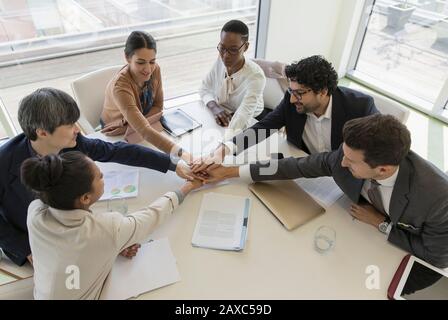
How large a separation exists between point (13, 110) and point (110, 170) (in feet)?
6.01

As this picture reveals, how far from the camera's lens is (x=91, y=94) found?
2.02m

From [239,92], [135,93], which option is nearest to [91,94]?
[135,93]

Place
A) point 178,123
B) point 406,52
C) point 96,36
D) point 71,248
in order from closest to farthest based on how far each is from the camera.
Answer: point 71,248 → point 178,123 → point 96,36 → point 406,52

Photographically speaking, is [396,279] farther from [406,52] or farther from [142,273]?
[406,52]

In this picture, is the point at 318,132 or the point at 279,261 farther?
the point at 318,132

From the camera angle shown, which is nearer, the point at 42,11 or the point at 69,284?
the point at 69,284

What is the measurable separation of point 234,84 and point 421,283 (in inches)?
61.2

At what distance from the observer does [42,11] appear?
2676 millimetres

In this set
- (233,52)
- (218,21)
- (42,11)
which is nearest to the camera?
(233,52)

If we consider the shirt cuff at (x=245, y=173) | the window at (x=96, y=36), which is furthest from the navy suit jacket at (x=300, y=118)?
the window at (x=96, y=36)

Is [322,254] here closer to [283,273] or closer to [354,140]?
[283,273]

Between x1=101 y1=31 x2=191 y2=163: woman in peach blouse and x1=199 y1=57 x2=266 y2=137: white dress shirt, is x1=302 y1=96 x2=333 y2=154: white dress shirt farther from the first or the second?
x1=101 y1=31 x2=191 y2=163: woman in peach blouse

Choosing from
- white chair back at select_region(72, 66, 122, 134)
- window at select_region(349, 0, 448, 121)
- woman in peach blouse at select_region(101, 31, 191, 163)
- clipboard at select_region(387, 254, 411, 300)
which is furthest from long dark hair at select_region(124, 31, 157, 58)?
window at select_region(349, 0, 448, 121)
